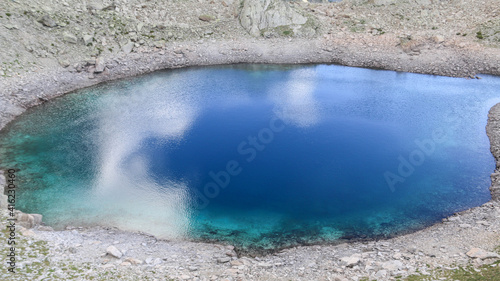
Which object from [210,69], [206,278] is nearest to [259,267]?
[206,278]

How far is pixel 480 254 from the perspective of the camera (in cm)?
2214

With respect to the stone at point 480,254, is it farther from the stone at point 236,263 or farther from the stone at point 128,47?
the stone at point 128,47

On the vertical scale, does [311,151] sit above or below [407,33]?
below

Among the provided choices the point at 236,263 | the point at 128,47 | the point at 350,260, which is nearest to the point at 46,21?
the point at 128,47

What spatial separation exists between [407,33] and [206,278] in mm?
69288

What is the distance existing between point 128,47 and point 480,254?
60.4 metres

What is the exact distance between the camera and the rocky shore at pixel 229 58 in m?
22.4

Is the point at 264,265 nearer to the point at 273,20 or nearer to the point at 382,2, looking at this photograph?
the point at 273,20

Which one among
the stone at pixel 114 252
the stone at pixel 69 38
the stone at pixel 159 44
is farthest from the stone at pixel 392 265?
the stone at pixel 69 38

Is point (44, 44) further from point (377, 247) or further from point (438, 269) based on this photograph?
point (438, 269)

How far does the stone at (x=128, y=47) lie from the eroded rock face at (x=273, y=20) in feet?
79.9

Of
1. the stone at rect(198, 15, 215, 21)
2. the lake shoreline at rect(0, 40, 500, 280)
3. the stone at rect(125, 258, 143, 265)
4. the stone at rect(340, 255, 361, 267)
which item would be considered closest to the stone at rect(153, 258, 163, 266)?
the lake shoreline at rect(0, 40, 500, 280)

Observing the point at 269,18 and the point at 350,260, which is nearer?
the point at 350,260

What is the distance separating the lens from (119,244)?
25.2 meters
